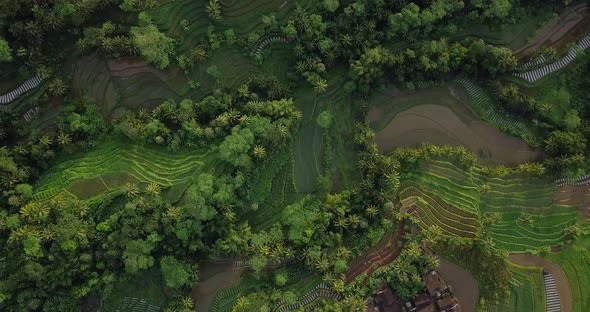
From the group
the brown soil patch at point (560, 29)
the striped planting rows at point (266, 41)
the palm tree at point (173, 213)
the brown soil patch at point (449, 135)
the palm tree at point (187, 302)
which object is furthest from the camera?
the brown soil patch at point (560, 29)

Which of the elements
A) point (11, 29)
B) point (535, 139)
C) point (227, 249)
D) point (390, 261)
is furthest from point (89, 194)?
point (535, 139)

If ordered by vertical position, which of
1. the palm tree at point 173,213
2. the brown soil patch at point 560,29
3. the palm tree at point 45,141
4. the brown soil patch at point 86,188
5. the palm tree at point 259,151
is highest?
the brown soil patch at point 560,29

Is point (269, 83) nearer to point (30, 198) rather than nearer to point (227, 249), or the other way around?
point (227, 249)

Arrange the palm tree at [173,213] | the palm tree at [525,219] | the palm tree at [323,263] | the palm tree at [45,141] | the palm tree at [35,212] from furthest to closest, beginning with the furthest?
the palm tree at [525,219]
the palm tree at [45,141]
the palm tree at [323,263]
the palm tree at [173,213]
the palm tree at [35,212]

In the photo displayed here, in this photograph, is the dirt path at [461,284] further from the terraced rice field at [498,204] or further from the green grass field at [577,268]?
the green grass field at [577,268]

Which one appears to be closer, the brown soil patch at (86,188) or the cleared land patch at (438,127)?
the brown soil patch at (86,188)

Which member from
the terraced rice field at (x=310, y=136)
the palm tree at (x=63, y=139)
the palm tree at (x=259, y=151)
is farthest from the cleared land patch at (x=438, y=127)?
the palm tree at (x=63, y=139)

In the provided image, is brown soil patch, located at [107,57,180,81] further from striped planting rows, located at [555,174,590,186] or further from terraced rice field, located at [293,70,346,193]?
striped planting rows, located at [555,174,590,186]

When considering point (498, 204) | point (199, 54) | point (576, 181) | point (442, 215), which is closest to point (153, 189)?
point (199, 54)
